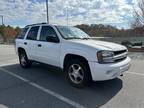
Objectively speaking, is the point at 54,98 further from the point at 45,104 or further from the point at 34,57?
the point at 34,57

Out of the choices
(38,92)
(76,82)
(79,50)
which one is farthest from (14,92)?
(79,50)

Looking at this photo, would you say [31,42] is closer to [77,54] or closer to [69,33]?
[69,33]

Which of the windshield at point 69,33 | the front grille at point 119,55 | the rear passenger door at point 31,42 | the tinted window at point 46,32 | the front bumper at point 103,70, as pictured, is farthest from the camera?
the rear passenger door at point 31,42

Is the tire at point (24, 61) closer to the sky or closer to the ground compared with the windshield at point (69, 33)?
closer to the ground

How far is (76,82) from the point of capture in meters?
5.98

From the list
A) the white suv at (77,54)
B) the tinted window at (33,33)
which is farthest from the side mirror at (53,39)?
the tinted window at (33,33)

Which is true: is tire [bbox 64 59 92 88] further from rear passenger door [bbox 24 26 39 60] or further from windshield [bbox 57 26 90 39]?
rear passenger door [bbox 24 26 39 60]

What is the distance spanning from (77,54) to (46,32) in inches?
79.0

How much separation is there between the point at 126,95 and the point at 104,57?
3.59 ft

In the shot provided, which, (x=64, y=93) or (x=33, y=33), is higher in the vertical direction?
(x=33, y=33)

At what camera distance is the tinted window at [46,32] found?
690 cm

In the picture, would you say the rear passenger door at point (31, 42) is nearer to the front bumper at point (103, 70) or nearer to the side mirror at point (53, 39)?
the side mirror at point (53, 39)

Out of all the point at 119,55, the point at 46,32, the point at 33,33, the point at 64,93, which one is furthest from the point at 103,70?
the point at 33,33

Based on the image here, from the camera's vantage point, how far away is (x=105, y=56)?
537cm
